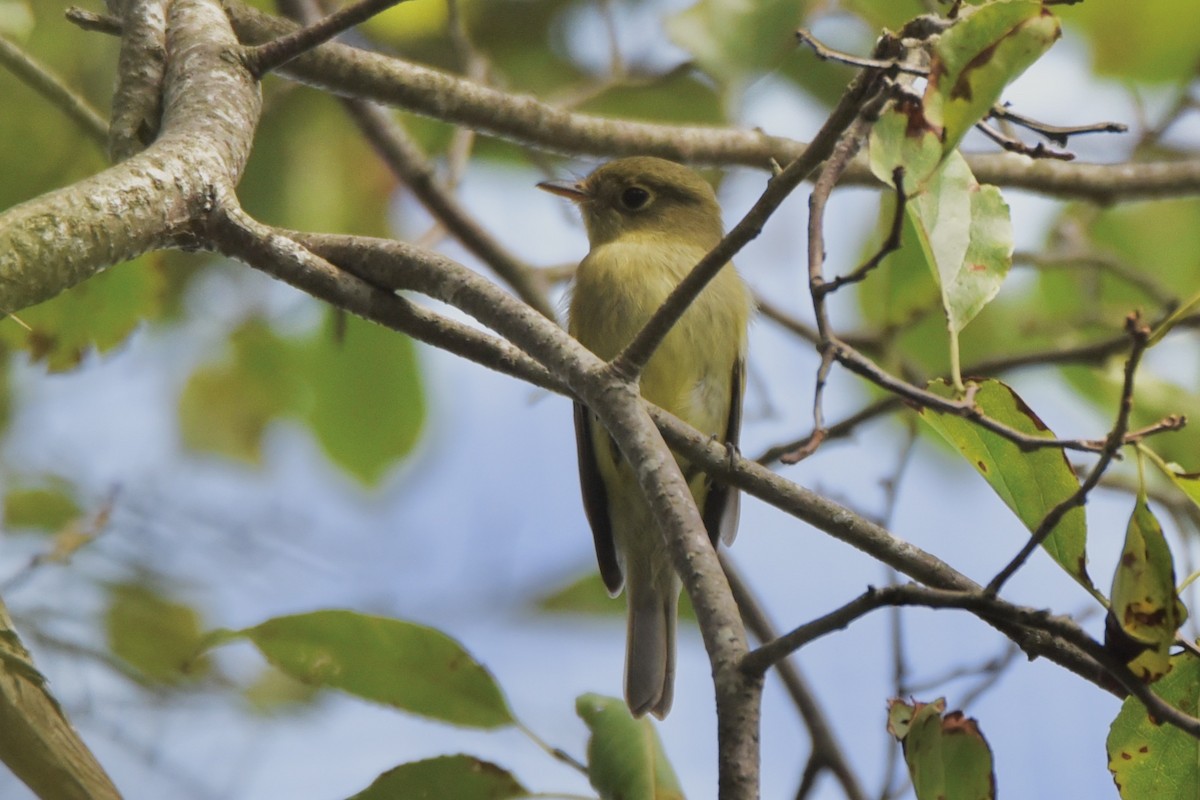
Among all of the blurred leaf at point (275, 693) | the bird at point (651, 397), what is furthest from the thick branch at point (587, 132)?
the blurred leaf at point (275, 693)

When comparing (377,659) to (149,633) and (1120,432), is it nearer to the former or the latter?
(149,633)

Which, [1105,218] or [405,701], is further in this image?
[1105,218]

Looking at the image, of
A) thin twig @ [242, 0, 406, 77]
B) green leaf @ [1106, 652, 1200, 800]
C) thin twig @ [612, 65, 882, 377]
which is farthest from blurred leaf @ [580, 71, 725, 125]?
green leaf @ [1106, 652, 1200, 800]

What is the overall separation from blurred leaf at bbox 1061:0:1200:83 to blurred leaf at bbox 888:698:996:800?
3542 mm

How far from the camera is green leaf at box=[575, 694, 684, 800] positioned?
2451mm

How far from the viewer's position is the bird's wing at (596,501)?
4.54m

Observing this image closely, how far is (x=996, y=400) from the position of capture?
77.5 inches

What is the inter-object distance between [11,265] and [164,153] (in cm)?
49

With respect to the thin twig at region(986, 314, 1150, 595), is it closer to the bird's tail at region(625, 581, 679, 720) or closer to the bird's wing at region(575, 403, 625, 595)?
the bird's tail at region(625, 581, 679, 720)

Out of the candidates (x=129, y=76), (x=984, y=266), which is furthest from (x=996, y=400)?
(x=129, y=76)

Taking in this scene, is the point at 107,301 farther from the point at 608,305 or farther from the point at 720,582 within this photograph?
the point at 720,582

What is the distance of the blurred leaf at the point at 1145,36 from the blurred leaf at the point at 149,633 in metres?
3.43

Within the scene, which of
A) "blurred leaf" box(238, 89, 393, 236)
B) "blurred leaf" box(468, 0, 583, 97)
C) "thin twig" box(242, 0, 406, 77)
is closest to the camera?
"thin twig" box(242, 0, 406, 77)

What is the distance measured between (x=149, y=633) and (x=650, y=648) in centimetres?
149
